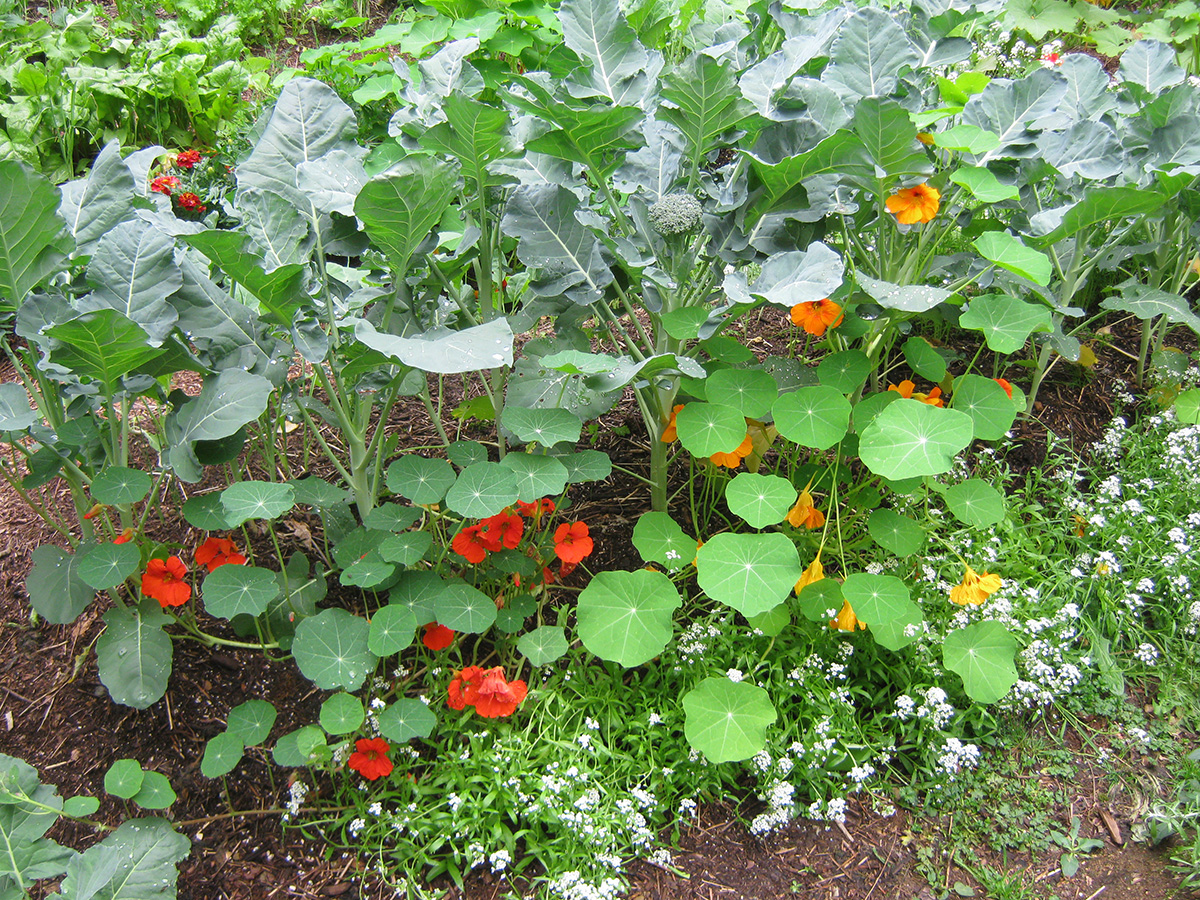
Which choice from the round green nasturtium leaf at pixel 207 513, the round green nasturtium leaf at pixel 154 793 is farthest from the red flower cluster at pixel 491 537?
the round green nasturtium leaf at pixel 154 793

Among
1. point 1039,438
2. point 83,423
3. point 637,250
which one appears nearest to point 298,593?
point 83,423

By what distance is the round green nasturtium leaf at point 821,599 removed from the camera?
6.49 feet

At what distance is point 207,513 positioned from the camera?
1.84 m

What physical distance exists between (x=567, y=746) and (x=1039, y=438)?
1.95 m

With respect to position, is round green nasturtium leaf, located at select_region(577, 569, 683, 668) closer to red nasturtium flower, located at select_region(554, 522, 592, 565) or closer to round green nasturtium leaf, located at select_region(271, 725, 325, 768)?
red nasturtium flower, located at select_region(554, 522, 592, 565)

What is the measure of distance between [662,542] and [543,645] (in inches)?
16.1

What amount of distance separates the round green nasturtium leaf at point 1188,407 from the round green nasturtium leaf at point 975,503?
89 centimetres

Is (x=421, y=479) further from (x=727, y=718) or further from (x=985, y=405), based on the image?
(x=985, y=405)

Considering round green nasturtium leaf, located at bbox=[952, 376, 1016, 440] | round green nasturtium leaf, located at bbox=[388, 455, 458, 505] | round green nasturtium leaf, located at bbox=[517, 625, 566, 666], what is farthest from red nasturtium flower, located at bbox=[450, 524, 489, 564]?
round green nasturtium leaf, located at bbox=[952, 376, 1016, 440]

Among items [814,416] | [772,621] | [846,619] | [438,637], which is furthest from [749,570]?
[438,637]

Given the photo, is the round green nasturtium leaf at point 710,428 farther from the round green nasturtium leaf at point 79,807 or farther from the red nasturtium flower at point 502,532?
the round green nasturtium leaf at point 79,807

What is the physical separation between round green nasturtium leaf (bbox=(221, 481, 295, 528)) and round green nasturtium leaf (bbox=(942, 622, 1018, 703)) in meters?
1.57

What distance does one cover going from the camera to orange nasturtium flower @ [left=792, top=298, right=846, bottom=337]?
6.86 feet

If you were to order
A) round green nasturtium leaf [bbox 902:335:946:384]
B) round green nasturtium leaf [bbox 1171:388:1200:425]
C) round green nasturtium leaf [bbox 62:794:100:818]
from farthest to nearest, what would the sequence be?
round green nasturtium leaf [bbox 1171:388:1200:425]
round green nasturtium leaf [bbox 902:335:946:384]
round green nasturtium leaf [bbox 62:794:100:818]
